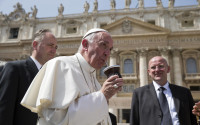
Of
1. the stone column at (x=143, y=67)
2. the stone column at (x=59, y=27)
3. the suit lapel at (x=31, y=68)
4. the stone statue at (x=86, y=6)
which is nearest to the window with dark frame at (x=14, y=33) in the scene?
the stone column at (x=59, y=27)

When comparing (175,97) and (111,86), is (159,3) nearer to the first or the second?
(175,97)

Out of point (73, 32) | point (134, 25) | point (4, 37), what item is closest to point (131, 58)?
point (134, 25)

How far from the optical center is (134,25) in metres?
21.3

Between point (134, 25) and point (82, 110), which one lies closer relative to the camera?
point (82, 110)

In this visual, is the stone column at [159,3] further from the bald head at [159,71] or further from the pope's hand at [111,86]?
the pope's hand at [111,86]

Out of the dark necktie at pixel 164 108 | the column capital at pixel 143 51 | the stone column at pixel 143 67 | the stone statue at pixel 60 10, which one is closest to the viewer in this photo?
the dark necktie at pixel 164 108

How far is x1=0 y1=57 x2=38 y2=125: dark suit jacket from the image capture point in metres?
1.93

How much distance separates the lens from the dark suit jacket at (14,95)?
1.93 meters

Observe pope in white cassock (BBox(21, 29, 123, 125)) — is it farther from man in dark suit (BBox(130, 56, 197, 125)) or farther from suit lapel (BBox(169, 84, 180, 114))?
suit lapel (BBox(169, 84, 180, 114))

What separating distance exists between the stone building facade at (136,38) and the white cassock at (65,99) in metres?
17.5

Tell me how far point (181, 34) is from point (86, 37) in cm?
2081

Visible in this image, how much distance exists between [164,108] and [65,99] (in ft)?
7.55

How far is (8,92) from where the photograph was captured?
2.04 meters

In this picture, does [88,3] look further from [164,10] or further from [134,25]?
[164,10]
